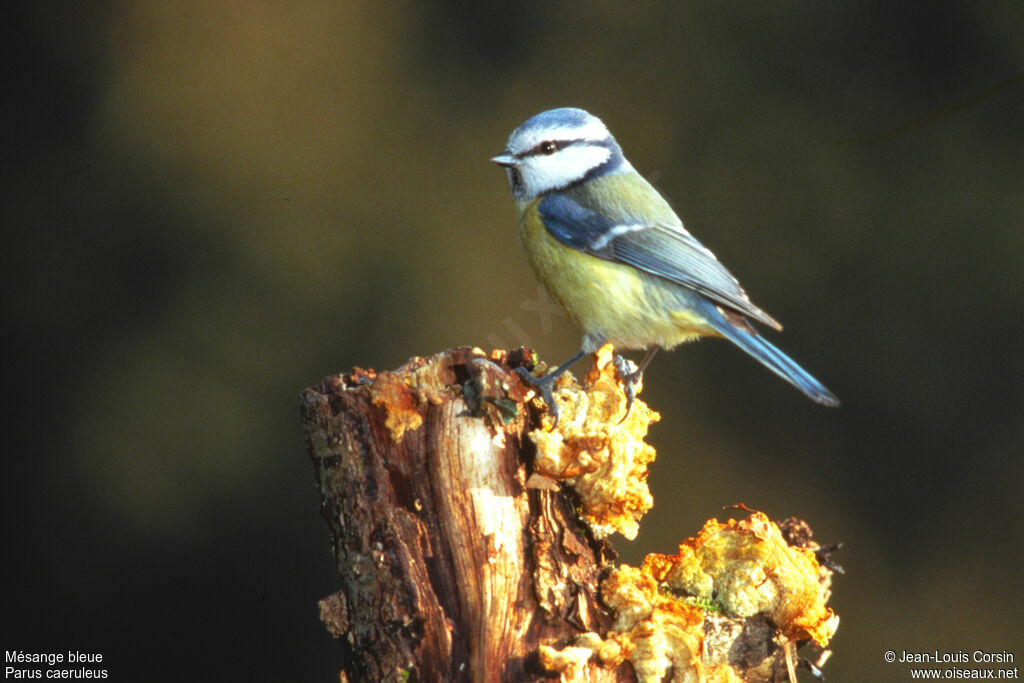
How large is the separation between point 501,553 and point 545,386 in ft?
0.69

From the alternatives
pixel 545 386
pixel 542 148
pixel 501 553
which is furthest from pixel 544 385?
pixel 542 148

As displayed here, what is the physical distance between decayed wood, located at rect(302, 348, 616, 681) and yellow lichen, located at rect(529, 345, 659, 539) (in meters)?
0.05

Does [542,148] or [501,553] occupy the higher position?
[542,148]

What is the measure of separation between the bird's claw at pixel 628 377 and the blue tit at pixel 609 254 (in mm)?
10

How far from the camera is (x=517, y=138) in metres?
1.48

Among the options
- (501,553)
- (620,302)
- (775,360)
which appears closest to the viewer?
(501,553)

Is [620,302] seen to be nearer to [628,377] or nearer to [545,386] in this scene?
[628,377]

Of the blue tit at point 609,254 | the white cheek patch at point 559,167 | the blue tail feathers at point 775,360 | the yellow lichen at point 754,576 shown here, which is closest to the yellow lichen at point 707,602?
the yellow lichen at point 754,576

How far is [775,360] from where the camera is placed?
1228mm

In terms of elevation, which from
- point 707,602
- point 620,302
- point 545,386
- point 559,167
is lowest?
point 707,602

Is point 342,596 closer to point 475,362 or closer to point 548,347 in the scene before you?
point 475,362

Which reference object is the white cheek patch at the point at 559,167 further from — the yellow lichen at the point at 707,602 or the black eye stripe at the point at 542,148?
the yellow lichen at the point at 707,602

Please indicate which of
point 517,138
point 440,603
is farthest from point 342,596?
point 517,138

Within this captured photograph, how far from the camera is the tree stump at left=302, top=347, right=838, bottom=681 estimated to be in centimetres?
103
